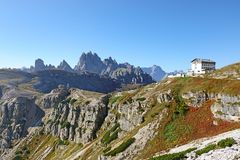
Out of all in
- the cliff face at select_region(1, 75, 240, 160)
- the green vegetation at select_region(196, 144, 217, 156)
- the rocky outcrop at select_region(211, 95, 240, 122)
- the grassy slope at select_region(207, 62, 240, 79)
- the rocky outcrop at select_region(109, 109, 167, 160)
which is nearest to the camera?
the green vegetation at select_region(196, 144, 217, 156)

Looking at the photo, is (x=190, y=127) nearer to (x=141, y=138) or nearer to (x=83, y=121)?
(x=141, y=138)

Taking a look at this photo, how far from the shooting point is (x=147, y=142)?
91.4m

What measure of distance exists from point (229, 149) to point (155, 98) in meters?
67.3

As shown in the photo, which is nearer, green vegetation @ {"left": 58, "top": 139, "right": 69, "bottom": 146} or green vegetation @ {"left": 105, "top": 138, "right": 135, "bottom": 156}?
green vegetation @ {"left": 105, "top": 138, "right": 135, "bottom": 156}

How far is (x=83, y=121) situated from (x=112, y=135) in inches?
2096

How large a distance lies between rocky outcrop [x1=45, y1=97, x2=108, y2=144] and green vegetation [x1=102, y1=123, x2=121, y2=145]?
24.8 metres

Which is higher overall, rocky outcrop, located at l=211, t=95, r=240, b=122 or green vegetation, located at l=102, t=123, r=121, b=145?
rocky outcrop, located at l=211, t=95, r=240, b=122

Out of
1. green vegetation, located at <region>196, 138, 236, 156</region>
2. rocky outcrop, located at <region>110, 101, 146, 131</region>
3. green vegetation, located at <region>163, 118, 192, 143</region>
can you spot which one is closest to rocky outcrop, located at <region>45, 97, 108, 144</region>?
rocky outcrop, located at <region>110, 101, 146, 131</region>

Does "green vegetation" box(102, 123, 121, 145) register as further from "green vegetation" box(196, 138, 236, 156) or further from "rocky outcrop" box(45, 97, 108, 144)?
"green vegetation" box(196, 138, 236, 156)

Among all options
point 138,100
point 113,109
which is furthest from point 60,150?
point 138,100

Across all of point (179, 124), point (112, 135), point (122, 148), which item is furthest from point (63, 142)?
point (179, 124)

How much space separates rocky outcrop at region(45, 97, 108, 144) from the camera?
155 metres

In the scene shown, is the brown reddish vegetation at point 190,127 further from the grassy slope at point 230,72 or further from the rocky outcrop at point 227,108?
the grassy slope at point 230,72

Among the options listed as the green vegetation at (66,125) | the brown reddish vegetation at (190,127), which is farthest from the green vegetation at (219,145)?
the green vegetation at (66,125)
